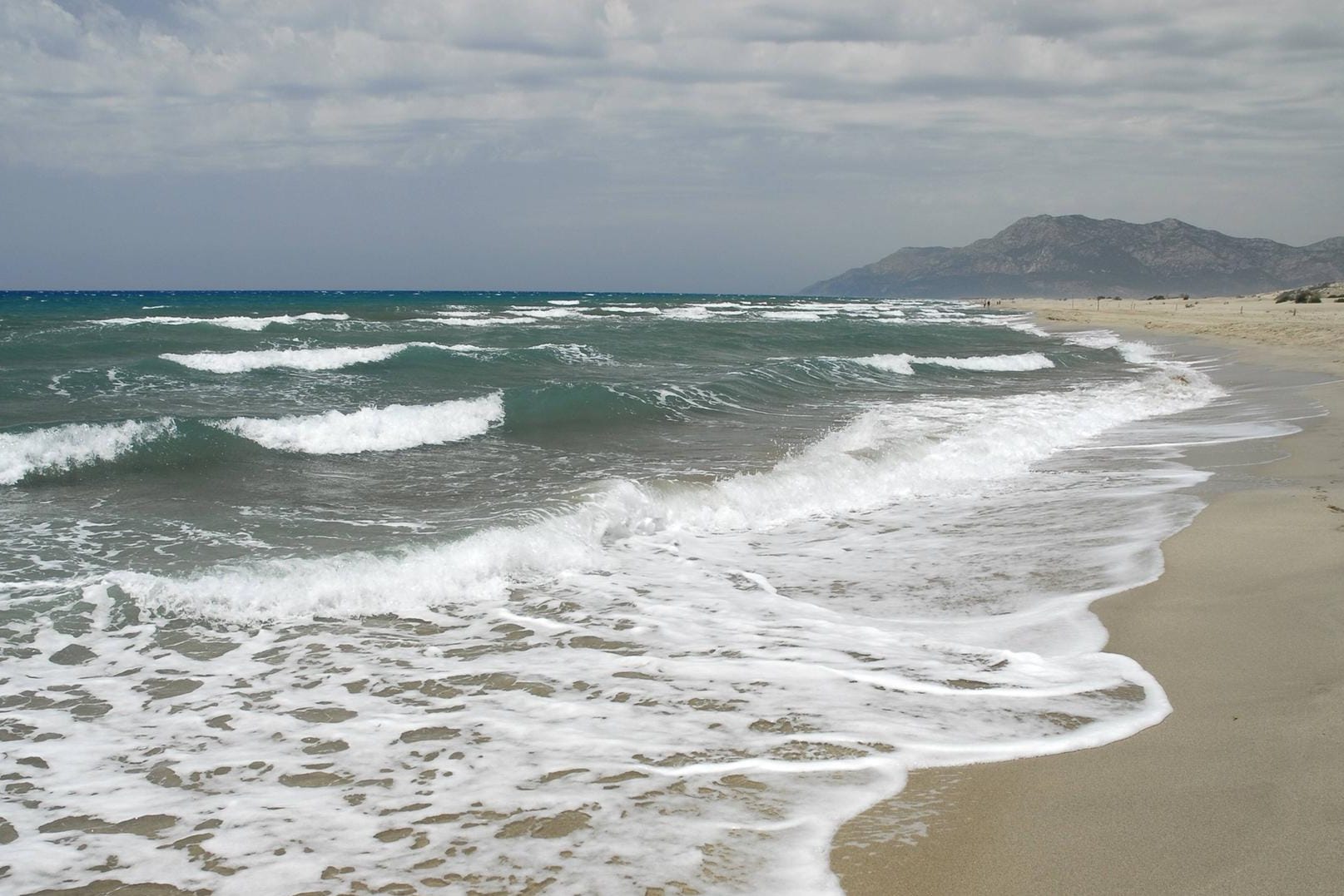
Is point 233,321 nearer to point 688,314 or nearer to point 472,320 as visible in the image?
point 472,320

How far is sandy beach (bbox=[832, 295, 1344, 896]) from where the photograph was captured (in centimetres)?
279

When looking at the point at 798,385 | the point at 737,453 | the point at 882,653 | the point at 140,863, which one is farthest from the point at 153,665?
the point at 798,385

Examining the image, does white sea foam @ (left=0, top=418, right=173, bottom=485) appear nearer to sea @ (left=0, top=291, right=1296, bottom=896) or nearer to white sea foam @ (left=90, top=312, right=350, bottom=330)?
sea @ (left=0, top=291, right=1296, bottom=896)

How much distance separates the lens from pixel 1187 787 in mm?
3266

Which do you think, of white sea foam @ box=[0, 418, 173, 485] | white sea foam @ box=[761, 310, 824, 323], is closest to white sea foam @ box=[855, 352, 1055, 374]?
white sea foam @ box=[0, 418, 173, 485]

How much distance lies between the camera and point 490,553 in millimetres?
6836

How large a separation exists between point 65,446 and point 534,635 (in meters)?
8.19

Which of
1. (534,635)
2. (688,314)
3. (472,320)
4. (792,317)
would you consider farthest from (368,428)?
(792,317)

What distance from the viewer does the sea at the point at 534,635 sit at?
10.7 ft

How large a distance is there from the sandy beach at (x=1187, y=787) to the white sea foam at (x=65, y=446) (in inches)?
410

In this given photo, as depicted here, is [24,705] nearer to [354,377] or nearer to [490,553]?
[490,553]

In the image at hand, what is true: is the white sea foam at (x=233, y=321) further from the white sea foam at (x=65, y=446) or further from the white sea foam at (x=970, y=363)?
the white sea foam at (x=65, y=446)

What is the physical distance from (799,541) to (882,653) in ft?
9.21

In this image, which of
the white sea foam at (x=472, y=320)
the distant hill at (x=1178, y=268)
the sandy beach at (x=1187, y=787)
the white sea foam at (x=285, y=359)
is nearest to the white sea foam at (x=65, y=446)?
the white sea foam at (x=285, y=359)
